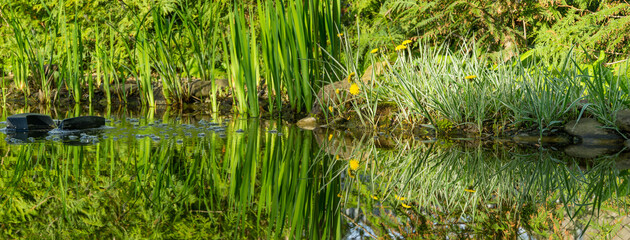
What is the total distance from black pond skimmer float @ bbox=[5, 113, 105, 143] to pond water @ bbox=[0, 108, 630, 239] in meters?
0.49

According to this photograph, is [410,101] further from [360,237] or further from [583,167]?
[360,237]

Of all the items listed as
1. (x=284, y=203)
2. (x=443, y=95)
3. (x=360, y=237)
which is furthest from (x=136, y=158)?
(x=443, y=95)

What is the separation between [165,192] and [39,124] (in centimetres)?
233

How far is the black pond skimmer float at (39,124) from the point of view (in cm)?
334

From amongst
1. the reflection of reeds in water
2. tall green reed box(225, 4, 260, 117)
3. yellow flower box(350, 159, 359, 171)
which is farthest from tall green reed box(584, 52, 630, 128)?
tall green reed box(225, 4, 260, 117)

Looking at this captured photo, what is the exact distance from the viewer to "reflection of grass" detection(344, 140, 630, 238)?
132 cm

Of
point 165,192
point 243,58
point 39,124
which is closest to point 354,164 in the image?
point 165,192

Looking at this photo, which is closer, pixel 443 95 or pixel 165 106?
pixel 443 95

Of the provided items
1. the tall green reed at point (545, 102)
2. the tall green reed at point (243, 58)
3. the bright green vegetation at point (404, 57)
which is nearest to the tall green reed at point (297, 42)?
the bright green vegetation at point (404, 57)

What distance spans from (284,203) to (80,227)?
20.8 inches

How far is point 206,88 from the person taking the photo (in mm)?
6152

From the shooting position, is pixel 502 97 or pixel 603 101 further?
pixel 502 97

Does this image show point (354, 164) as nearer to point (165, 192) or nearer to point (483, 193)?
point (483, 193)

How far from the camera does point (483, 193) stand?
5.52 ft
